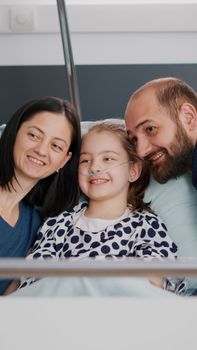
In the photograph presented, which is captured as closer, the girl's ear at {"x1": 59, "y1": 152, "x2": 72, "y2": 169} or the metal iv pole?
the girl's ear at {"x1": 59, "y1": 152, "x2": 72, "y2": 169}

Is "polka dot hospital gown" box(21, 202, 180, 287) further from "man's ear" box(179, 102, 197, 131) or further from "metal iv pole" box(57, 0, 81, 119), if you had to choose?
"metal iv pole" box(57, 0, 81, 119)

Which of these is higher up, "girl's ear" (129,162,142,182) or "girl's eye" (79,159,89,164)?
"girl's eye" (79,159,89,164)

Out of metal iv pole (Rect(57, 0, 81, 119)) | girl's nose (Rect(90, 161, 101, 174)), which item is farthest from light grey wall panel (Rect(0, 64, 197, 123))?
girl's nose (Rect(90, 161, 101, 174))

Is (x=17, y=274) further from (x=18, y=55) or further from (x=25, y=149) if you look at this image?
(x=18, y=55)

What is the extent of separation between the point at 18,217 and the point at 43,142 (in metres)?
0.15

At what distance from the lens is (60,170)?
4.30 feet

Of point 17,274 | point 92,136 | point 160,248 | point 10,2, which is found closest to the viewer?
point 17,274

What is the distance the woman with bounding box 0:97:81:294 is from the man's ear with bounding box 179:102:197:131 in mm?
203

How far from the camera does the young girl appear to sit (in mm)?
1195

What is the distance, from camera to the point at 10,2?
7.16 feet

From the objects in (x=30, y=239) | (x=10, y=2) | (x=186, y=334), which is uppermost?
(x=10, y=2)

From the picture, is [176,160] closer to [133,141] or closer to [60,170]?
[133,141]

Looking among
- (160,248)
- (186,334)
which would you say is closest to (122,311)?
(186,334)

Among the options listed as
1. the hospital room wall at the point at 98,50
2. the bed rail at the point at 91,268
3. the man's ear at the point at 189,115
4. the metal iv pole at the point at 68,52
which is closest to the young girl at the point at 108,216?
the man's ear at the point at 189,115
